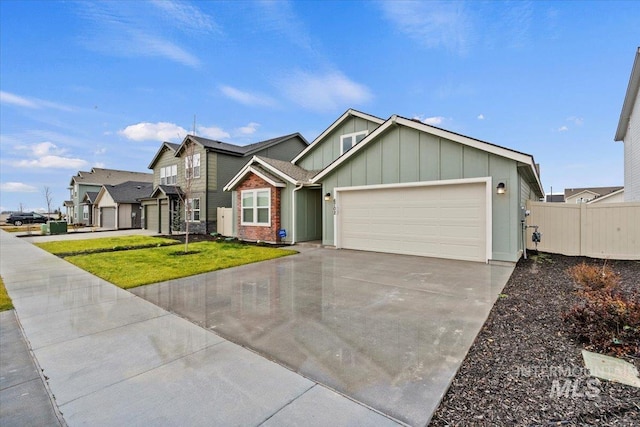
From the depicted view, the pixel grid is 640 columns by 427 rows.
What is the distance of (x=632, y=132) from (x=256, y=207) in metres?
18.3

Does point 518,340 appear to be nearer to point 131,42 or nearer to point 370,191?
point 370,191

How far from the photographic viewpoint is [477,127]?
18281mm

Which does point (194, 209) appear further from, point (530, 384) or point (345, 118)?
point (530, 384)

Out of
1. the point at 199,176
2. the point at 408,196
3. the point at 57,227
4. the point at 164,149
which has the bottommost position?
the point at 57,227

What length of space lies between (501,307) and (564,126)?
17.4 meters

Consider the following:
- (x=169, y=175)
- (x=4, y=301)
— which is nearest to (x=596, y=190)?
(x=169, y=175)

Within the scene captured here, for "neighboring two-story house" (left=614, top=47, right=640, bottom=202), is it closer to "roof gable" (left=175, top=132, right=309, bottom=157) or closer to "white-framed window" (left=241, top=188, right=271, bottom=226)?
"white-framed window" (left=241, top=188, right=271, bottom=226)

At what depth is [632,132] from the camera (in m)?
13.8

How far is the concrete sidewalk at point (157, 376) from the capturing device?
2.16m

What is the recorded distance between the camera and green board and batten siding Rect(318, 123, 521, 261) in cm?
801

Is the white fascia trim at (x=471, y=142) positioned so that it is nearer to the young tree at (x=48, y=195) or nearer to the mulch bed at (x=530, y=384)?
the mulch bed at (x=530, y=384)

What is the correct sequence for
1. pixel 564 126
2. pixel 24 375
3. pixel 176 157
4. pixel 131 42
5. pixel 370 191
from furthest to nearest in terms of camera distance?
pixel 176 157 < pixel 564 126 < pixel 131 42 < pixel 370 191 < pixel 24 375

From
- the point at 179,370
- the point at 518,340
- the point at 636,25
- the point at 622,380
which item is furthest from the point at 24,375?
the point at 636,25

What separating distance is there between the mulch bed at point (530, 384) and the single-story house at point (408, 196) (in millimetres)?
4358
